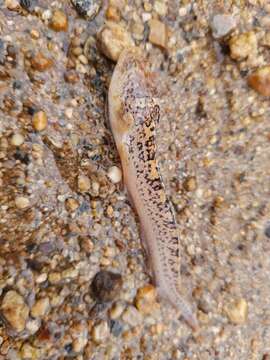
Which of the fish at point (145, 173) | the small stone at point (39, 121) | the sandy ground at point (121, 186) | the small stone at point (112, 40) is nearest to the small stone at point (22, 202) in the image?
the sandy ground at point (121, 186)

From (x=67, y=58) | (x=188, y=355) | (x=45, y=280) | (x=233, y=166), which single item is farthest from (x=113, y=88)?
(x=188, y=355)

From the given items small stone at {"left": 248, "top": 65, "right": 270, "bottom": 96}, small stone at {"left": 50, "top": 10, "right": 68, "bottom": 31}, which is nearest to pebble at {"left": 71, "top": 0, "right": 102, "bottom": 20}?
small stone at {"left": 50, "top": 10, "right": 68, "bottom": 31}

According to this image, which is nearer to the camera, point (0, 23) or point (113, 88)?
point (0, 23)

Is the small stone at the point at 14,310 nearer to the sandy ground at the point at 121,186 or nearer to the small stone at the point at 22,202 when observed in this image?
the sandy ground at the point at 121,186

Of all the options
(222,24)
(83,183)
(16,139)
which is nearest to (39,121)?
(16,139)

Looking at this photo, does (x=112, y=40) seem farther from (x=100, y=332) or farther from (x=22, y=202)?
(x=100, y=332)

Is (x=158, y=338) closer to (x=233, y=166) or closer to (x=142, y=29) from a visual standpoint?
(x=233, y=166)
